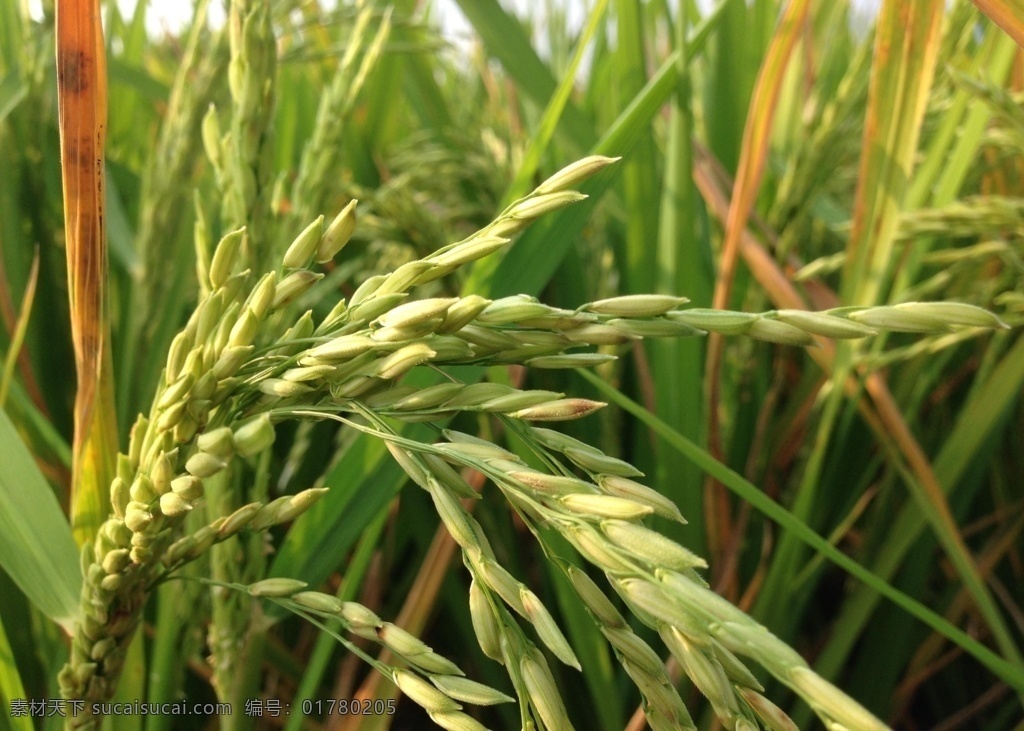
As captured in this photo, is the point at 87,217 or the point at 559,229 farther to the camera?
the point at 559,229

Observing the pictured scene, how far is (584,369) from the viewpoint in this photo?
61 cm

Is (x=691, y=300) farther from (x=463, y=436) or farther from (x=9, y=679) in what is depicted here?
(x=9, y=679)

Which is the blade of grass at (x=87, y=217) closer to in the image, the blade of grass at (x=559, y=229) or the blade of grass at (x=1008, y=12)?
the blade of grass at (x=559, y=229)

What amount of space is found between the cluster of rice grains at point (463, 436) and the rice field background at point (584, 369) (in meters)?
0.04

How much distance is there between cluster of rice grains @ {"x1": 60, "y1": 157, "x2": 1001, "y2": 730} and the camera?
0.33 metres

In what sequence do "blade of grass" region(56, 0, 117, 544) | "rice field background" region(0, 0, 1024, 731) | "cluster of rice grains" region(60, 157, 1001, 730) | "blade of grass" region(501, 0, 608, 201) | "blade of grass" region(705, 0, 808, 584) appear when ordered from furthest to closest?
"blade of grass" region(705, 0, 808, 584) → "blade of grass" region(501, 0, 608, 201) → "rice field background" region(0, 0, 1024, 731) → "blade of grass" region(56, 0, 117, 544) → "cluster of rice grains" region(60, 157, 1001, 730)

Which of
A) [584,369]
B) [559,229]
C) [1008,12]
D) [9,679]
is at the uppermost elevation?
[1008,12]

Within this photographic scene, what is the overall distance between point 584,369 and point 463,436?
0.25 meters

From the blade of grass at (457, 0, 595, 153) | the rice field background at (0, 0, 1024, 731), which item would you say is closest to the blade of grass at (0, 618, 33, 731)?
the rice field background at (0, 0, 1024, 731)

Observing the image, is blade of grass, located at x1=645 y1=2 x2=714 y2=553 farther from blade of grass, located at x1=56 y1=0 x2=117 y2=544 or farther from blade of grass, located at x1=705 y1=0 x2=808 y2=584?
blade of grass, located at x1=56 y1=0 x2=117 y2=544

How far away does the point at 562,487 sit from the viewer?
325mm

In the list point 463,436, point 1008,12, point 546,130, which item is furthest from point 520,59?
point 463,436

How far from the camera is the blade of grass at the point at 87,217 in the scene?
45 centimetres

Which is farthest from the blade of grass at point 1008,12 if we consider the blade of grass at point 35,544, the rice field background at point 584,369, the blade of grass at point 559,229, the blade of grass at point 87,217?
the blade of grass at point 35,544
